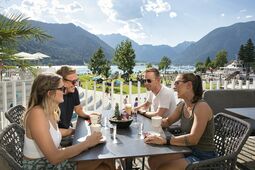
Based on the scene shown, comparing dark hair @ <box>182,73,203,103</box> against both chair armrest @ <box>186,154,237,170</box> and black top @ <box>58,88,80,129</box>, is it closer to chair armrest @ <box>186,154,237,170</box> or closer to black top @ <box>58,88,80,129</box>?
chair armrest @ <box>186,154,237,170</box>

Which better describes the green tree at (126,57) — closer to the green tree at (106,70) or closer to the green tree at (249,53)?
the green tree at (106,70)

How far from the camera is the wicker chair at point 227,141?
7.02 ft

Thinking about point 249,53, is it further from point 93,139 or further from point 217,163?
point 93,139

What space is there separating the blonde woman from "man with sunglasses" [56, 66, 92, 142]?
3.28 feet

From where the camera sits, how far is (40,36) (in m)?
4.69

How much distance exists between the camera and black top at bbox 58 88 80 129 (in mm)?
3473

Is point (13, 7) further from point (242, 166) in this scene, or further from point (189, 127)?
point (242, 166)

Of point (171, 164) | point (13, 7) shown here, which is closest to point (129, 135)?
point (171, 164)

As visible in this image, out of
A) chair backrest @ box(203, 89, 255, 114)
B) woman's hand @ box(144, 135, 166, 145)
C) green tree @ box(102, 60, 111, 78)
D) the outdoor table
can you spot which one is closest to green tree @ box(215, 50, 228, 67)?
green tree @ box(102, 60, 111, 78)

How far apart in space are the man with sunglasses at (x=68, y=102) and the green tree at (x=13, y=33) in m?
1.19

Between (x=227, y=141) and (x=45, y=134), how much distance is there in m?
1.62

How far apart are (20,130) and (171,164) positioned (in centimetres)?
136

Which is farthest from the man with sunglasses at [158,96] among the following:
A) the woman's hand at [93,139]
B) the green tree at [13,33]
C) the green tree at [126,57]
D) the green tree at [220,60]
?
the green tree at [220,60]

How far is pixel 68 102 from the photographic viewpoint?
3.67 m
